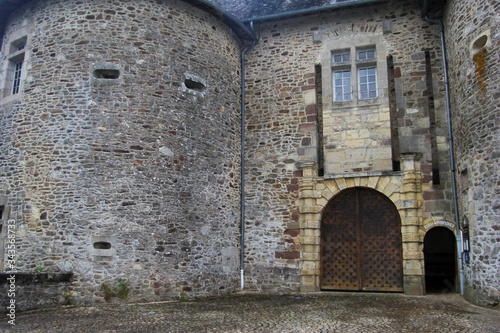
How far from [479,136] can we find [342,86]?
3124mm

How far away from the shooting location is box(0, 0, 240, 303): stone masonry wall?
7.52 meters

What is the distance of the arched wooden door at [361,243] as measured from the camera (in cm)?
857

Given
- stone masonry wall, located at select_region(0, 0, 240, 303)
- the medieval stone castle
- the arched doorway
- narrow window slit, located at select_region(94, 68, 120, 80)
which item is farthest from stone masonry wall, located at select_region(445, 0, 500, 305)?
narrow window slit, located at select_region(94, 68, 120, 80)

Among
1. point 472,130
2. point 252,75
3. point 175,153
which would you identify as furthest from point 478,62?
point 175,153

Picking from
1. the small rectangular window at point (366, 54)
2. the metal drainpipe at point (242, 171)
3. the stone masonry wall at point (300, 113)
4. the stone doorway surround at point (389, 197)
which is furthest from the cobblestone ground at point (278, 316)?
the small rectangular window at point (366, 54)

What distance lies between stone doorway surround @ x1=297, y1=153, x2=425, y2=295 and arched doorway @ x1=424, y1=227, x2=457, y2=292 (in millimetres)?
2145

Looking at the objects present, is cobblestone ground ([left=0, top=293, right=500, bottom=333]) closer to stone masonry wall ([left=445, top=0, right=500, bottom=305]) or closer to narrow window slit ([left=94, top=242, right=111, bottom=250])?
stone masonry wall ([left=445, top=0, right=500, bottom=305])

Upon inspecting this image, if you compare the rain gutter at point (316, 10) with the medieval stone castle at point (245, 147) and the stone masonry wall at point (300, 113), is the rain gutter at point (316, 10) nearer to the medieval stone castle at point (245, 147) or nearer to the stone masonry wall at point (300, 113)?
the medieval stone castle at point (245, 147)

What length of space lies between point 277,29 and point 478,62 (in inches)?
174

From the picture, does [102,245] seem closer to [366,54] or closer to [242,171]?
[242,171]

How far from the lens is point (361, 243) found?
8789 millimetres

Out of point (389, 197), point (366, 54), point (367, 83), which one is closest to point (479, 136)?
point (389, 197)

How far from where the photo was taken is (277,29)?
10148 millimetres

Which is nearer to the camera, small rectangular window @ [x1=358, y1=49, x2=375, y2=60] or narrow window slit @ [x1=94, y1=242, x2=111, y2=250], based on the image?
narrow window slit @ [x1=94, y1=242, x2=111, y2=250]
